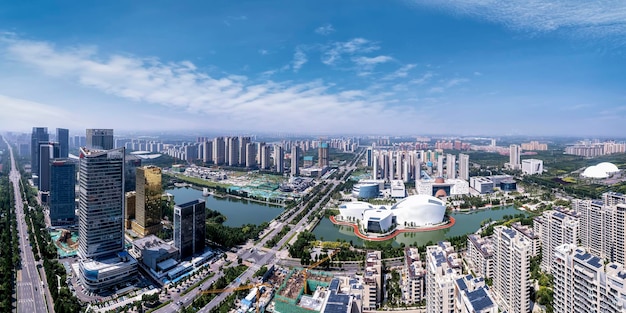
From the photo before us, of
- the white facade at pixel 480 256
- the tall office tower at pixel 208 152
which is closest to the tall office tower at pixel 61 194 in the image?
the white facade at pixel 480 256

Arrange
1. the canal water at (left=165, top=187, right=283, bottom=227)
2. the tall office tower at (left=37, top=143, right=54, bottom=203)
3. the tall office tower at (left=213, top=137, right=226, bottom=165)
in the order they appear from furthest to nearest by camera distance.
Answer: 1. the tall office tower at (left=213, top=137, right=226, bottom=165)
2. the tall office tower at (left=37, top=143, right=54, bottom=203)
3. the canal water at (left=165, top=187, right=283, bottom=227)

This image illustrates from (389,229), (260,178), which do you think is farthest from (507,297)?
(260,178)

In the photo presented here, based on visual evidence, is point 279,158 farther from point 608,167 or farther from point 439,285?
point 439,285

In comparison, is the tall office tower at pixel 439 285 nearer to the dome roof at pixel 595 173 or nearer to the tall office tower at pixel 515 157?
the dome roof at pixel 595 173

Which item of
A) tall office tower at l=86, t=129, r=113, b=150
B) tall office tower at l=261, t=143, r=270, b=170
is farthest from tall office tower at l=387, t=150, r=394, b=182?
tall office tower at l=86, t=129, r=113, b=150

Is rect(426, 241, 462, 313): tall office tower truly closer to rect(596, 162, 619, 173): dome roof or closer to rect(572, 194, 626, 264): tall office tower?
rect(572, 194, 626, 264): tall office tower
